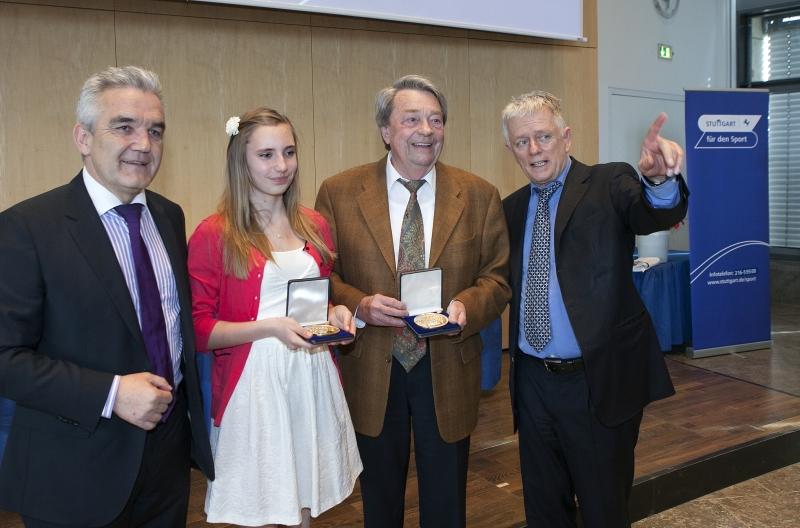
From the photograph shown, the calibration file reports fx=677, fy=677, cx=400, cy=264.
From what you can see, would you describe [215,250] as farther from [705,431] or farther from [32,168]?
[705,431]

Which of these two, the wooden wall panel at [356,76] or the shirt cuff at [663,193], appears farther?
the wooden wall panel at [356,76]

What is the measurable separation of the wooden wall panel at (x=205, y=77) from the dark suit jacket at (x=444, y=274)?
266 cm

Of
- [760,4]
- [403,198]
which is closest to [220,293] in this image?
[403,198]

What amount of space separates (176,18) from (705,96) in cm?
414

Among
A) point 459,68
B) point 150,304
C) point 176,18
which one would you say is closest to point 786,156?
point 459,68

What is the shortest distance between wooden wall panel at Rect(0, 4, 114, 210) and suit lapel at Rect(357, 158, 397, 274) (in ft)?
9.11

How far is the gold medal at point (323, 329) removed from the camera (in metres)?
1.77

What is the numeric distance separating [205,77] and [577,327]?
3.44 meters

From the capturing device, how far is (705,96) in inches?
219

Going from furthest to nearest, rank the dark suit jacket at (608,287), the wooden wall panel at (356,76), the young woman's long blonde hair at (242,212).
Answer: the wooden wall panel at (356,76)
the dark suit jacket at (608,287)
the young woman's long blonde hair at (242,212)

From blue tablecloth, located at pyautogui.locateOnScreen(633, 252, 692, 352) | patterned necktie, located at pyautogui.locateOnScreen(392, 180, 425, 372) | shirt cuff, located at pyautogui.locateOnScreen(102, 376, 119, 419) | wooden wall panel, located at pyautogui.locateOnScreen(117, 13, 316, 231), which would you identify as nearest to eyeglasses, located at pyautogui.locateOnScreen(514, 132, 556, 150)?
patterned necktie, located at pyautogui.locateOnScreen(392, 180, 425, 372)

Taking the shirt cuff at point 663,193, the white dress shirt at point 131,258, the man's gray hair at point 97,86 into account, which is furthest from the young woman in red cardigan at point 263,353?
the shirt cuff at point 663,193

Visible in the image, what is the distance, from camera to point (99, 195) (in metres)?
1.59

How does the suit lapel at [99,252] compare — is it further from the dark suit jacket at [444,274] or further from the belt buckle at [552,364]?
the belt buckle at [552,364]
